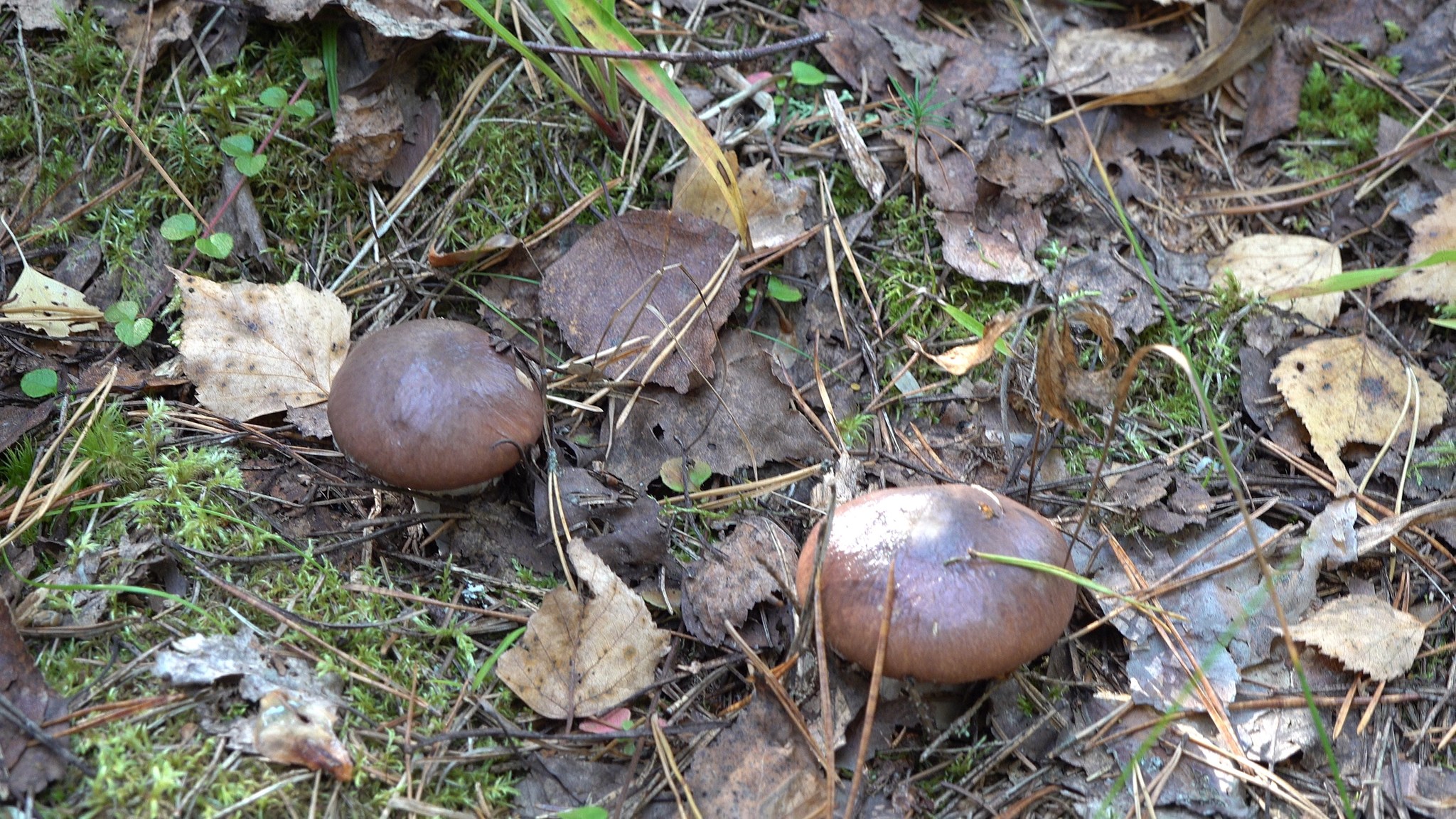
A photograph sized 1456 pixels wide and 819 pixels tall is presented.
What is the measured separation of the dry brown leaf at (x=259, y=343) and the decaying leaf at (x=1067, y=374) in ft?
7.06

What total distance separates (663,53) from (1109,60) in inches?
73.7

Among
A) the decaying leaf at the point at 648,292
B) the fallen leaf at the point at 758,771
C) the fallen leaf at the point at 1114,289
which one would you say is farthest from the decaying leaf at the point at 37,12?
the fallen leaf at the point at 1114,289

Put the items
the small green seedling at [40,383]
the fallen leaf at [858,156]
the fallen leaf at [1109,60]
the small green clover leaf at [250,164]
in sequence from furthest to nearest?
1. the fallen leaf at [1109,60]
2. the fallen leaf at [858,156]
3. the small green clover leaf at [250,164]
4. the small green seedling at [40,383]

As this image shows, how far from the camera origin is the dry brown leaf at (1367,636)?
254cm

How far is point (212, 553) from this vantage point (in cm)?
256

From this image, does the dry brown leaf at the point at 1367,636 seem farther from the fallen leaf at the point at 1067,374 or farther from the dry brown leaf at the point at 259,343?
the dry brown leaf at the point at 259,343

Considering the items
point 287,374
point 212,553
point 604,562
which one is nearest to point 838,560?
point 604,562

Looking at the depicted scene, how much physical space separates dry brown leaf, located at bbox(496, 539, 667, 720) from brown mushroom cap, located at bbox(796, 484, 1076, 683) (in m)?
0.46

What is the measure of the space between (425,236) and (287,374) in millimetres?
706

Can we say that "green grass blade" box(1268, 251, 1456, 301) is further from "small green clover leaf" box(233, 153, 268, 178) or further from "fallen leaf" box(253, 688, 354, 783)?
"small green clover leaf" box(233, 153, 268, 178)

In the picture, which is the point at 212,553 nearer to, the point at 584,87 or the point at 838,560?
the point at 838,560

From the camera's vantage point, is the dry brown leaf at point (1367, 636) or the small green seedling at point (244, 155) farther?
the small green seedling at point (244, 155)

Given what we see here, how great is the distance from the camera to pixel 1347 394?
313cm

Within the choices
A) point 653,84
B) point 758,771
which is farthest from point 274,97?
point 758,771
